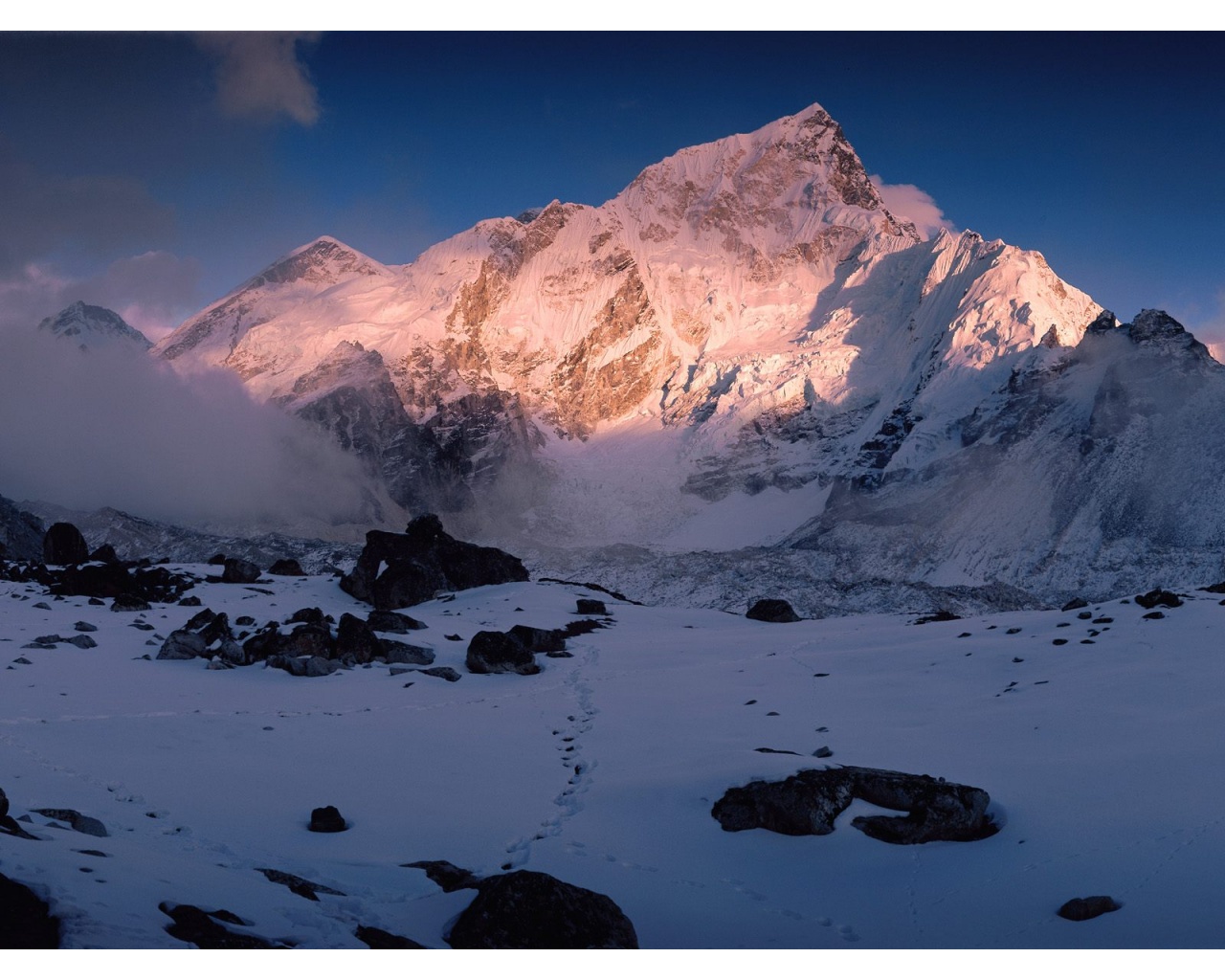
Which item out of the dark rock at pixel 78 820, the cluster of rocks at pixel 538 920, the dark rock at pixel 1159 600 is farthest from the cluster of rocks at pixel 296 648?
the dark rock at pixel 1159 600

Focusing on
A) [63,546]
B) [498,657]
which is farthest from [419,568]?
[63,546]

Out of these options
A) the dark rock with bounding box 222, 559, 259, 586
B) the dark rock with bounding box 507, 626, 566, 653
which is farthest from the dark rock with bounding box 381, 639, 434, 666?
the dark rock with bounding box 222, 559, 259, 586

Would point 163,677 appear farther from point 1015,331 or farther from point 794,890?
point 1015,331

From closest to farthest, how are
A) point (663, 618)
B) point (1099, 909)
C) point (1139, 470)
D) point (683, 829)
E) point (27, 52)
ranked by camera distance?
1. point (1099, 909)
2. point (27, 52)
3. point (683, 829)
4. point (663, 618)
5. point (1139, 470)

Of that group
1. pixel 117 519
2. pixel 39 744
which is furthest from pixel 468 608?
pixel 117 519

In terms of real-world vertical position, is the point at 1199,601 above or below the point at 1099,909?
above

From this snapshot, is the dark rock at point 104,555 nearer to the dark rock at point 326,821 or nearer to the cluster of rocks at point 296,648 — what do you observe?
the cluster of rocks at point 296,648
